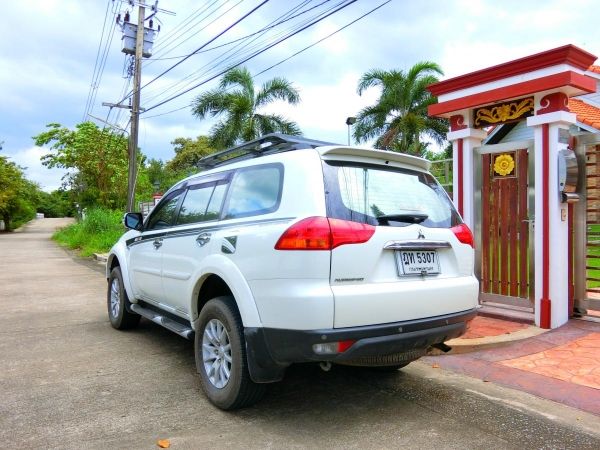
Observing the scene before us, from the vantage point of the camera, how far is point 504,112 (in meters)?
6.18

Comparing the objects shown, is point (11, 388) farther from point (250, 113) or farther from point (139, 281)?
point (250, 113)

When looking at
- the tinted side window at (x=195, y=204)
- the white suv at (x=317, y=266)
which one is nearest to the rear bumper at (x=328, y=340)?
the white suv at (x=317, y=266)

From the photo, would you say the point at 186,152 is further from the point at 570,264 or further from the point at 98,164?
the point at 570,264

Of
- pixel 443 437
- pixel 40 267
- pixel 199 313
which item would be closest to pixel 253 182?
pixel 199 313

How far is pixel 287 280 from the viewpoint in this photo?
2.96 m

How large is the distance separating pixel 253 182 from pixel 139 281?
2.25 metres

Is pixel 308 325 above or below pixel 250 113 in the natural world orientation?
below

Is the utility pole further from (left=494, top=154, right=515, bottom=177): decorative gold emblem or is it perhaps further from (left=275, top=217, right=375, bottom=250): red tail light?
(left=275, top=217, right=375, bottom=250): red tail light

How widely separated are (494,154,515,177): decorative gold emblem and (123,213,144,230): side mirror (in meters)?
4.39

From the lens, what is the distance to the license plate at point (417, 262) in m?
3.19

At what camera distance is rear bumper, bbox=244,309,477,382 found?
114 inches

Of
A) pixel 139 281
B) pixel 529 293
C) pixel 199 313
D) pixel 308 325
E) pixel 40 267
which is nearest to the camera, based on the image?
pixel 308 325

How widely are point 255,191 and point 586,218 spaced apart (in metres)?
4.36

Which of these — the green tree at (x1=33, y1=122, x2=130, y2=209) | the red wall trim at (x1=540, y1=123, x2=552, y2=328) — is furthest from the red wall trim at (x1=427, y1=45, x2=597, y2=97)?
the green tree at (x1=33, y1=122, x2=130, y2=209)
